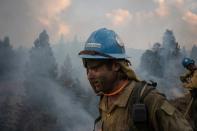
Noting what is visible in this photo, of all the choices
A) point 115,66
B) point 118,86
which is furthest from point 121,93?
point 115,66

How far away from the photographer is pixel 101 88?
2564mm

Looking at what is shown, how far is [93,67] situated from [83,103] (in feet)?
121

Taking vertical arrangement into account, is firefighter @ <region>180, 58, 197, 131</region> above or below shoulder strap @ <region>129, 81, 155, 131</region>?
below

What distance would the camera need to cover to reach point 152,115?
7.73 ft

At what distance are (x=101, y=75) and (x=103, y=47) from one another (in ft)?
0.65

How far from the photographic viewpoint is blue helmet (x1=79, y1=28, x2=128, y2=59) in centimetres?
256

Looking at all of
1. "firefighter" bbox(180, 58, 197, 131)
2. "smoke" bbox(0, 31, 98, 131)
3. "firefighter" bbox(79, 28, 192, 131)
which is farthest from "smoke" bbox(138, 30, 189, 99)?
"firefighter" bbox(79, 28, 192, 131)

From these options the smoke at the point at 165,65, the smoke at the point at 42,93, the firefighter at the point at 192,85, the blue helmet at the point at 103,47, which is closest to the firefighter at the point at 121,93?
the blue helmet at the point at 103,47

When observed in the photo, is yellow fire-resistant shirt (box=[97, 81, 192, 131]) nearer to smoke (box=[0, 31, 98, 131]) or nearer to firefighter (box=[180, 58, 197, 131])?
firefighter (box=[180, 58, 197, 131])

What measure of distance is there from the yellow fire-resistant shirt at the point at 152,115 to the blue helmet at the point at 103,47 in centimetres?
24

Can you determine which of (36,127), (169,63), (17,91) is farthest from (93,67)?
(169,63)

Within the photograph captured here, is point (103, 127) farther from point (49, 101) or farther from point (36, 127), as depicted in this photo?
point (49, 101)

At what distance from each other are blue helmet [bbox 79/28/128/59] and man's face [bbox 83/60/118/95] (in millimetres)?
52

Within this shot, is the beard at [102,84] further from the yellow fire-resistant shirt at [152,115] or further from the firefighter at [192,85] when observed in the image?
the firefighter at [192,85]
